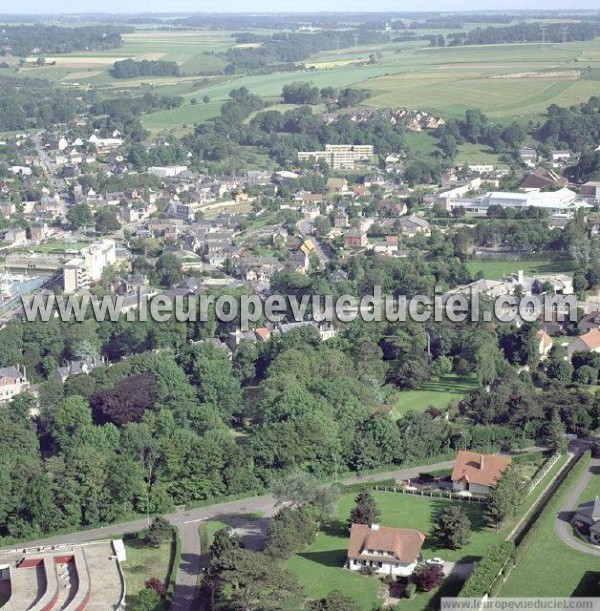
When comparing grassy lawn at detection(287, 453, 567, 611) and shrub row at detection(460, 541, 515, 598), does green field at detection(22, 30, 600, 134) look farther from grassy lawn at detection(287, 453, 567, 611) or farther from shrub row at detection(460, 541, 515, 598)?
shrub row at detection(460, 541, 515, 598)

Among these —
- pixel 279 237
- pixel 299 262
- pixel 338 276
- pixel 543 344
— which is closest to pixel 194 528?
pixel 543 344

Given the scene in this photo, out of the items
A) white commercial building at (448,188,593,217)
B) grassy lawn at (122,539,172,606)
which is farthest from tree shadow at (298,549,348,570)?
white commercial building at (448,188,593,217)

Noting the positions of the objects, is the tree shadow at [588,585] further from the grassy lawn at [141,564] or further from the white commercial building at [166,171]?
the white commercial building at [166,171]

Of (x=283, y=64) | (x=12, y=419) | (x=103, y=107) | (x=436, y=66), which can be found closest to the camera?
(x=12, y=419)

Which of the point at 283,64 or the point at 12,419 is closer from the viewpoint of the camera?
the point at 12,419

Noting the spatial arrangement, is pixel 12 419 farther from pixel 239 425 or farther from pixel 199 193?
pixel 199 193

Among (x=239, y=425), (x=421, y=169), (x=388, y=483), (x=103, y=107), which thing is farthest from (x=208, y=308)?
(x=103, y=107)
